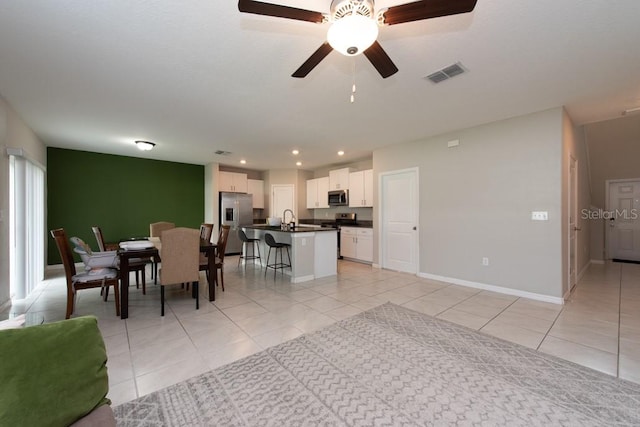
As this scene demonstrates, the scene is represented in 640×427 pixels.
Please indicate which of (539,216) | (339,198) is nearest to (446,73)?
(539,216)

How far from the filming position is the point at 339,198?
699 cm

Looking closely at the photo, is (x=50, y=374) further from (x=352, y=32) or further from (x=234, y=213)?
(x=234, y=213)

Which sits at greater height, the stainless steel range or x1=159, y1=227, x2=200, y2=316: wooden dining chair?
the stainless steel range

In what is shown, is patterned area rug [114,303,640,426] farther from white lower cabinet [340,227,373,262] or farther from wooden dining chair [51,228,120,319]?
white lower cabinet [340,227,373,262]

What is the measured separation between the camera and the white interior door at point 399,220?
5129mm

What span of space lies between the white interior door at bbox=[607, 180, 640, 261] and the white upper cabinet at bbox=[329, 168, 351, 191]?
637 cm

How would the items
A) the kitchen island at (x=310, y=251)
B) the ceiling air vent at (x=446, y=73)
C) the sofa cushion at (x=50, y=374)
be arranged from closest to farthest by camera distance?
the sofa cushion at (x=50, y=374)
the ceiling air vent at (x=446, y=73)
the kitchen island at (x=310, y=251)

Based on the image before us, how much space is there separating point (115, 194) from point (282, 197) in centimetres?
417

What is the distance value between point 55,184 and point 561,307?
30.2 feet

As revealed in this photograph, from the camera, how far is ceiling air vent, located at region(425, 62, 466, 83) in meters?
2.52

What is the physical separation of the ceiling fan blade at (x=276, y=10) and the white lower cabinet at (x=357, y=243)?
490 centimetres

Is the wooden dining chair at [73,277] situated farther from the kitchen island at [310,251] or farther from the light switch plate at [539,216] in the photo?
the light switch plate at [539,216]

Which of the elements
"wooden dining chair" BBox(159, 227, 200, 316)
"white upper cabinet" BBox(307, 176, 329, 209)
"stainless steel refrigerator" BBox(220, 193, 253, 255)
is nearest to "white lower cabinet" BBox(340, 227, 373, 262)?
"white upper cabinet" BBox(307, 176, 329, 209)

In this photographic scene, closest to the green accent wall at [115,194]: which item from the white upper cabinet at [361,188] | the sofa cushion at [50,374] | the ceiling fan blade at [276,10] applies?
the white upper cabinet at [361,188]
